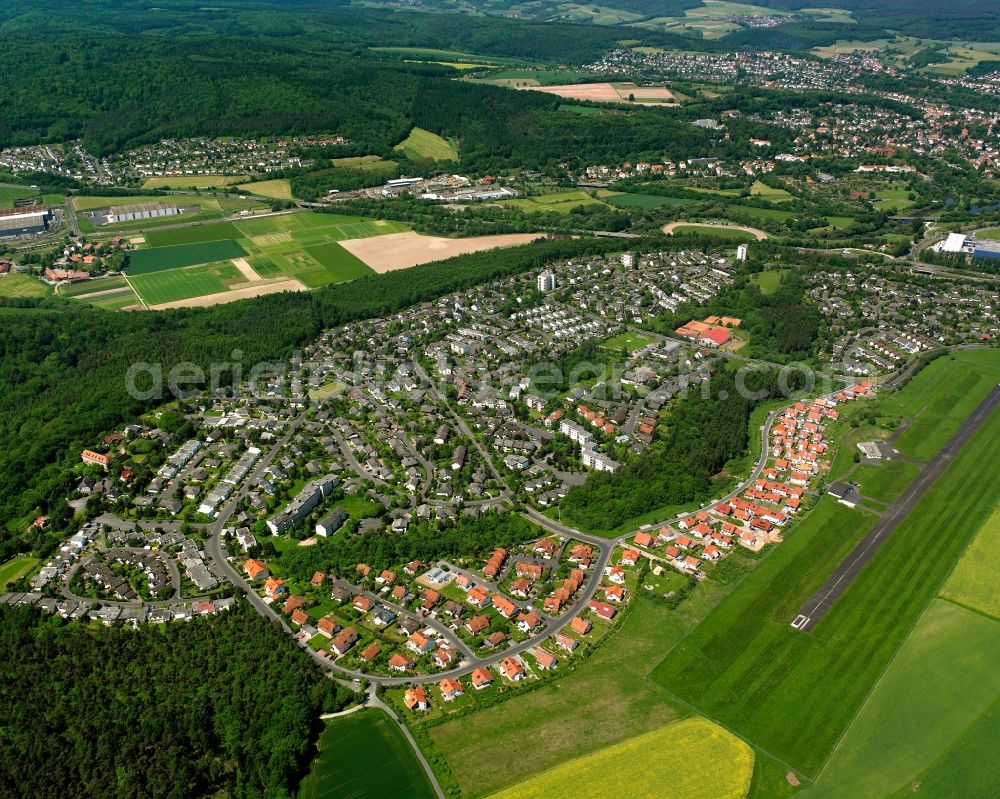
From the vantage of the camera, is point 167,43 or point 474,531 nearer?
point 474,531

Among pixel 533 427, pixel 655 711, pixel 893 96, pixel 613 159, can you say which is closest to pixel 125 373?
pixel 533 427

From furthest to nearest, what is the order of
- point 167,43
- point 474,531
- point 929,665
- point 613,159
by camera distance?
point 167,43, point 613,159, point 474,531, point 929,665

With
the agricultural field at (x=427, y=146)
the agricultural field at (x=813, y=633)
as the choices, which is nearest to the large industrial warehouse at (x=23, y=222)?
the agricultural field at (x=427, y=146)

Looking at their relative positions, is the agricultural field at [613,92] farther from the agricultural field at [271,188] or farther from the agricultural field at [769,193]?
the agricultural field at [271,188]

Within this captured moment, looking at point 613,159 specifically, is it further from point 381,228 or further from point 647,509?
point 647,509

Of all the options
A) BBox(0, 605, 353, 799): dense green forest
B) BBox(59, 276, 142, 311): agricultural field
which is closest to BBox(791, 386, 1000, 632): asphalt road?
BBox(0, 605, 353, 799): dense green forest

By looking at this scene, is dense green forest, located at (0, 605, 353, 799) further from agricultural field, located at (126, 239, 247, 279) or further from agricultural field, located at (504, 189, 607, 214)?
agricultural field, located at (504, 189, 607, 214)

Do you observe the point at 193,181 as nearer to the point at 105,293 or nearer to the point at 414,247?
the point at 105,293
